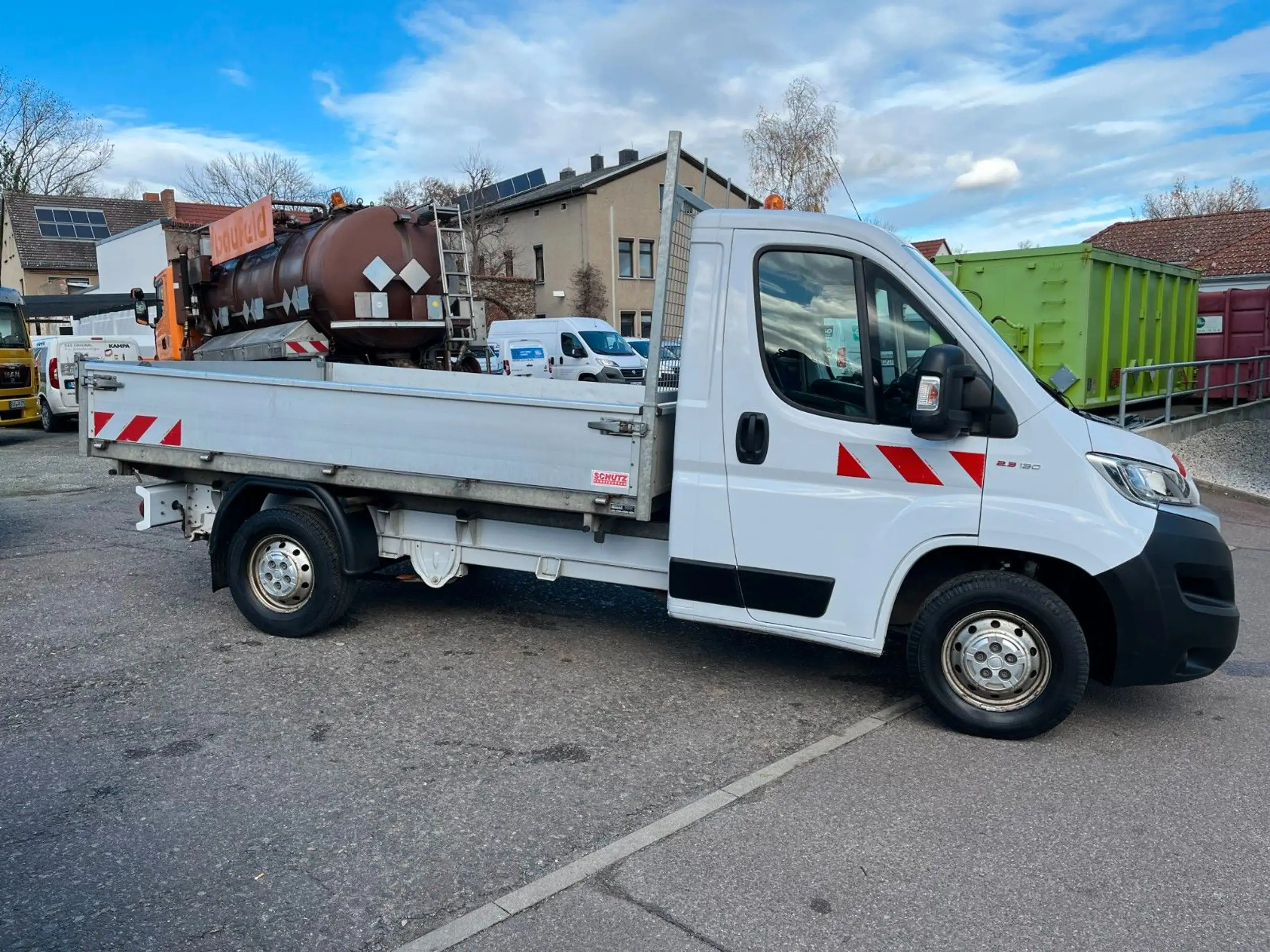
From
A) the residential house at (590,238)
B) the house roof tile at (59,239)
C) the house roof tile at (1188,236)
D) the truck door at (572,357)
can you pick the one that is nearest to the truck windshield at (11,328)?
the truck door at (572,357)

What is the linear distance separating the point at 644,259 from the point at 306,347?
1357 inches

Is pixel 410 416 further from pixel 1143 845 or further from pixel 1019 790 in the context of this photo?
pixel 1143 845

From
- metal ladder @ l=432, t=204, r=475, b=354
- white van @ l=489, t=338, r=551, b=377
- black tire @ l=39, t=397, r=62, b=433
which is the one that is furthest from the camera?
white van @ l=489, t=338, r=551, b=377

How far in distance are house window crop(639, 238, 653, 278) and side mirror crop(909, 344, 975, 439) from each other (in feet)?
125

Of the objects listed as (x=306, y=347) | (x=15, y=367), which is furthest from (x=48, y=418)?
(x=306, y=347)

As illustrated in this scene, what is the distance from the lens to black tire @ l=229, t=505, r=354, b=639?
231 inches

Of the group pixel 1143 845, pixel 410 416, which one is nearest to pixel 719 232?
pixel 410 416

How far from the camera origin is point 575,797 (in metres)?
4.05

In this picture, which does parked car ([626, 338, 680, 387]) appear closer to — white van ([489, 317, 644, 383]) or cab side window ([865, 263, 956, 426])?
cab side window ([865, 263, 956, 426])

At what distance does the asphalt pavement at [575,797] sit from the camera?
3.19 metres

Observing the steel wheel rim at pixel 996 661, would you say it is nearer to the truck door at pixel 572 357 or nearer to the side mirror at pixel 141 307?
the side mirror at pixel 141 307

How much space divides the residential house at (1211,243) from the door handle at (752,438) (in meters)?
25.8

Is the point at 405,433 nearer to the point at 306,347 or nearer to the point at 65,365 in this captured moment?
the point at 306,347

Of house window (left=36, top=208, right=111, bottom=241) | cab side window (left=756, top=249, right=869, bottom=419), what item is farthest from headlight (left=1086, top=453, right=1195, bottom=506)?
house window (left=36, top=208, right=111, bottom=241)
